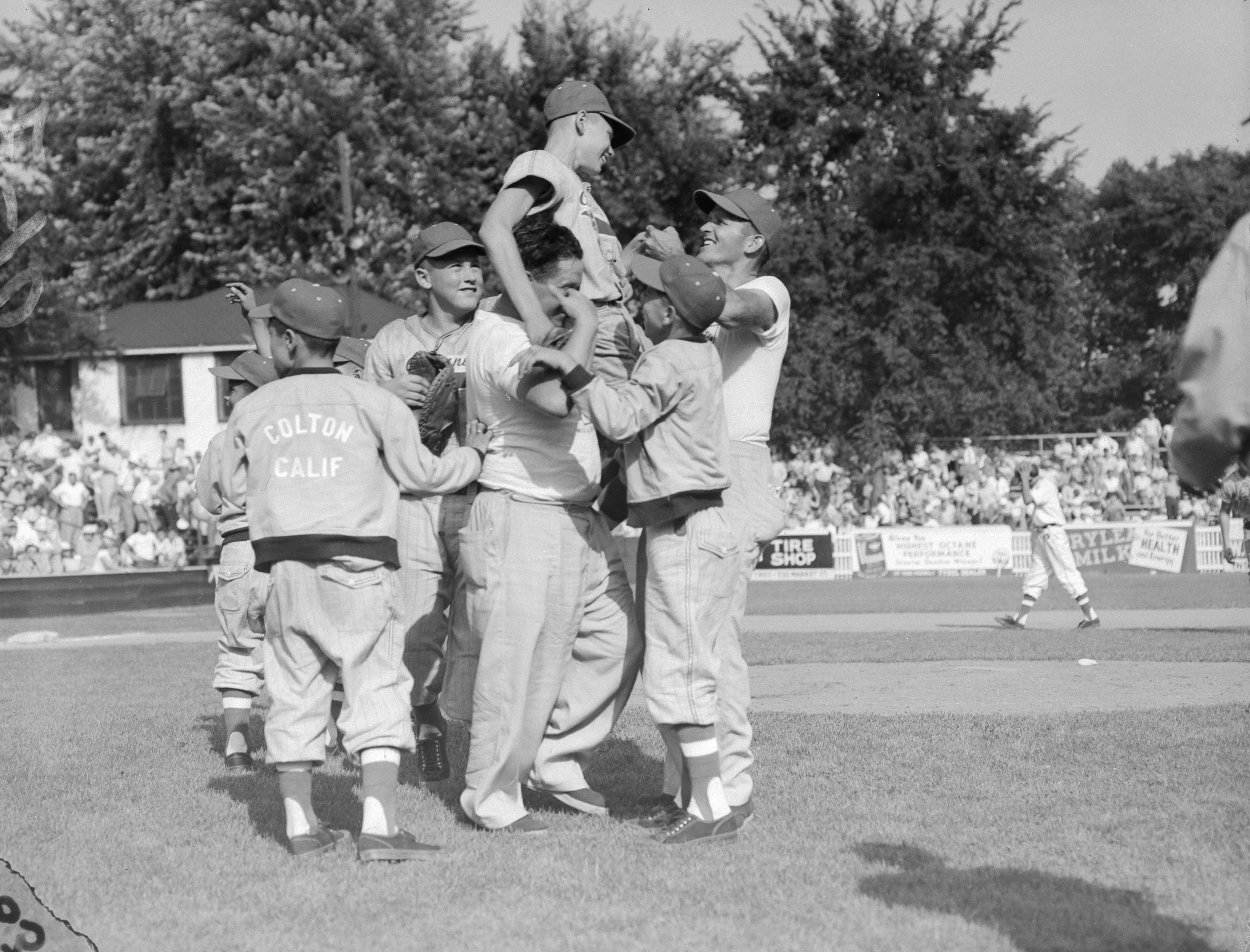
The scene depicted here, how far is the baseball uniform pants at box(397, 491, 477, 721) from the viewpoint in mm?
6477

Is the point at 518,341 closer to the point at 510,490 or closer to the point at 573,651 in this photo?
the point at 510,490

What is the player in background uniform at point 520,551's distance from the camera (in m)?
5.48

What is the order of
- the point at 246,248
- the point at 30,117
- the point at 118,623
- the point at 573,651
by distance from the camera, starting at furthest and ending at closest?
1. the point at 246,248
2. the point at 118,623
3. the point at 573,651
4. the point at 30,117

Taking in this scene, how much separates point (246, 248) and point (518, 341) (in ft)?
105

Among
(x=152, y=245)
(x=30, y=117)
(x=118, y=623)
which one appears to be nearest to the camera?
(x=30, y=117)

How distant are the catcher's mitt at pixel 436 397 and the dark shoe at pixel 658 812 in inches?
66.7

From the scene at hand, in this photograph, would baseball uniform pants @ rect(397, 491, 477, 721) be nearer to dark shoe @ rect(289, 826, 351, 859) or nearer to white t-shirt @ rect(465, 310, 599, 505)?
white t-shirt @ rect(465, 310, 599, 505)

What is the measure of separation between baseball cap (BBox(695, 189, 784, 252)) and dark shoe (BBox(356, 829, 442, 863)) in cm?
272

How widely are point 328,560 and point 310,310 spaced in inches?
35.2

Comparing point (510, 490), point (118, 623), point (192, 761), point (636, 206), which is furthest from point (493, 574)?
point (636, 206)

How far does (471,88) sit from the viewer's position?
33.3 metres

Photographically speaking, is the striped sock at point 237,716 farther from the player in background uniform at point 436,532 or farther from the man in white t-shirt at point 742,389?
the man in white t-shirt at point 742,389

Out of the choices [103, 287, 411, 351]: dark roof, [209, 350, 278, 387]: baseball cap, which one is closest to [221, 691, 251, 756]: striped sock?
[209, 350, 278, 387]: baseball cap

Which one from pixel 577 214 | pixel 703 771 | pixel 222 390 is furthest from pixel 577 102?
pixel 222 390
